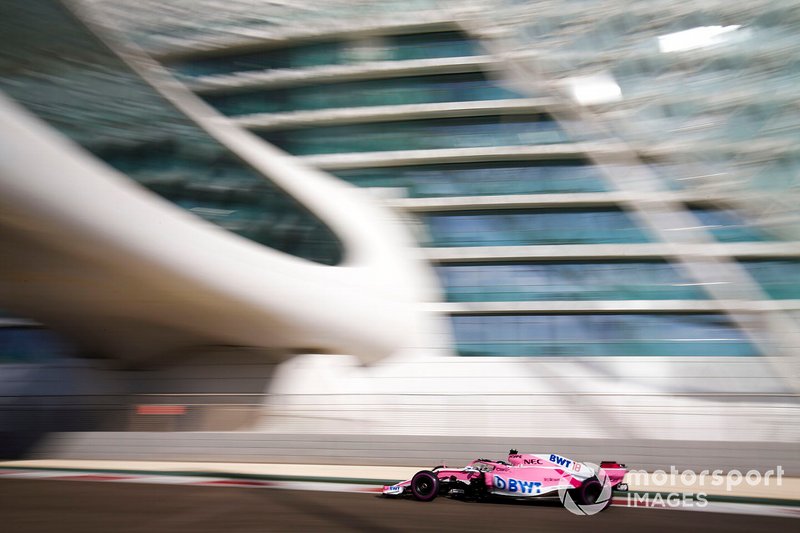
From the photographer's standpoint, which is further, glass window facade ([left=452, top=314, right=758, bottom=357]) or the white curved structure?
glass window facade ([left=452, top=314, right=758, bottom=357])

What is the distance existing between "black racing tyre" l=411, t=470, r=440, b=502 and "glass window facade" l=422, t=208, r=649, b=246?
18.7 meters

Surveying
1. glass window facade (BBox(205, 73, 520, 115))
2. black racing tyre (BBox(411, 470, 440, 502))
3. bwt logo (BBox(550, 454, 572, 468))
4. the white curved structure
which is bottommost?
black racing tyre (BBox(411, 470, 440, 502))

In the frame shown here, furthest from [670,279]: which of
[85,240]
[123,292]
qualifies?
[85,240]

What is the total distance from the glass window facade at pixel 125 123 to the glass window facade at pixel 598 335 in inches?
461

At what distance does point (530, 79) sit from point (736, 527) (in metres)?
15.7

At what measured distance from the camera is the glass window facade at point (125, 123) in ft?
32.4

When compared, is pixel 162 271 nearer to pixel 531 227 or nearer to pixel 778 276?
pixel 531 227

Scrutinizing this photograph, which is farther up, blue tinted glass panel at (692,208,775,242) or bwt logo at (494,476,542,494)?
blue tinted glass panel at (692,208,775,242)

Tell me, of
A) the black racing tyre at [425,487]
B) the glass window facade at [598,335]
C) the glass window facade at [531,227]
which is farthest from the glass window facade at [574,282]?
the black racing tyre at [425,487]

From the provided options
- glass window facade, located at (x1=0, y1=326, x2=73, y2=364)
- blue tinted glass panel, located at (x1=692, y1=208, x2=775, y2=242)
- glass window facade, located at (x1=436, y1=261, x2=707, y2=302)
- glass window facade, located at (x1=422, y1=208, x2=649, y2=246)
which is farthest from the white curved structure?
blue tinted glass panel, located at (x1=692, y1=208, x2=775, y2=242)

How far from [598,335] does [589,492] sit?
18.7 m

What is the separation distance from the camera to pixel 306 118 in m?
27.5

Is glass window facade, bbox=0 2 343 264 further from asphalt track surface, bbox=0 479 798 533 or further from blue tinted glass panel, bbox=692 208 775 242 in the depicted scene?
blue tinted glass panel, bbox=692 208 775 242

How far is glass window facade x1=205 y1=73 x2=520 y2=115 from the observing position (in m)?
27.2
